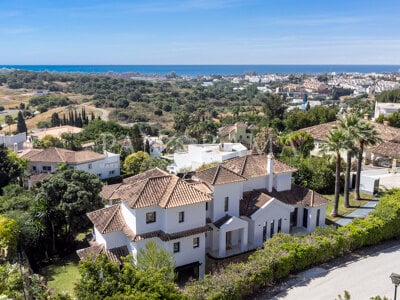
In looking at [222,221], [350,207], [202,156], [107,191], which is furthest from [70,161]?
[350,207]

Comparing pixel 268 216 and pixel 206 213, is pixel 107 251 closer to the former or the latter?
pixel 206 213

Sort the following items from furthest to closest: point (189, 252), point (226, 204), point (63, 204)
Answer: point (63, 204), point (226, 204), point (189, 252)

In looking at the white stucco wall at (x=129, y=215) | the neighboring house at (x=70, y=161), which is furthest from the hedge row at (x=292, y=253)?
the neighboring house at (x=70, y=161)

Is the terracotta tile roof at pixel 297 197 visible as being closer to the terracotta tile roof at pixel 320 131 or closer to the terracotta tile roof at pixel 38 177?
the terracotta tile roof at pixel 38 177

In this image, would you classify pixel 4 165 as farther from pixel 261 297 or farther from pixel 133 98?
pixel 133 98

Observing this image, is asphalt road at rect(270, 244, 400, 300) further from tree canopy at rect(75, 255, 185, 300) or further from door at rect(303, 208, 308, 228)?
tree canopy at rect(75, 255, 185, 300)

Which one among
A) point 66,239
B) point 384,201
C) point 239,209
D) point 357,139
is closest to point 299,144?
point 357,139
